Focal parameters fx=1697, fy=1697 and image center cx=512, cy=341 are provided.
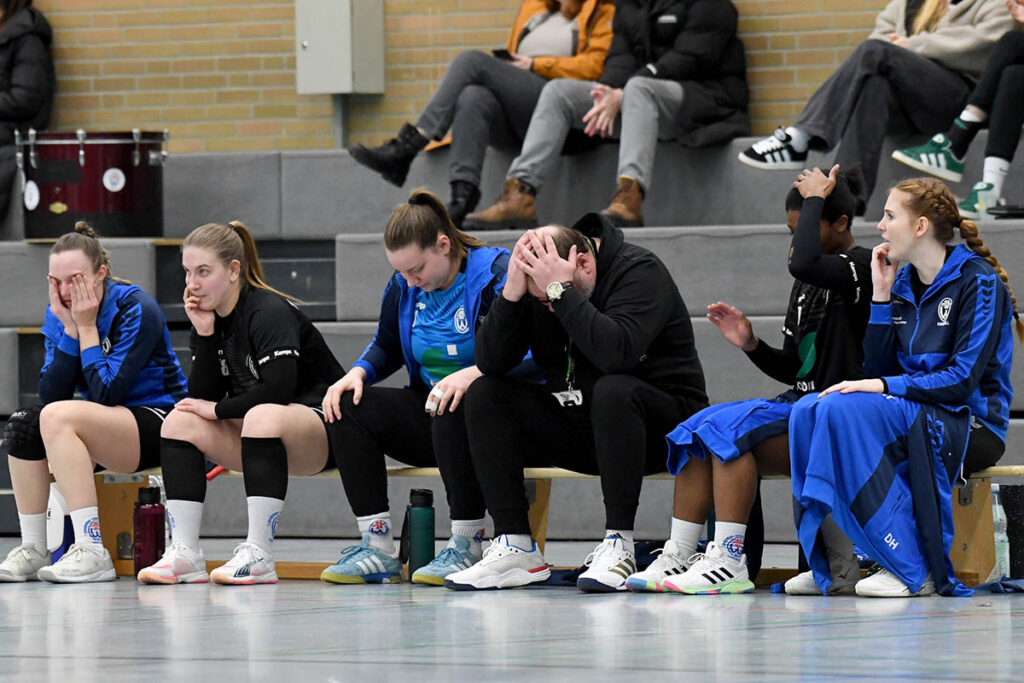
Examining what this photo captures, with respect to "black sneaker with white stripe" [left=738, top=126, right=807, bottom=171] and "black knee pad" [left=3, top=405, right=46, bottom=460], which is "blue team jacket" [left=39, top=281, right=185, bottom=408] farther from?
"black sneaker with white stripe" [left=738, top=126, right=807, bottom=171]

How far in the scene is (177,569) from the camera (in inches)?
178

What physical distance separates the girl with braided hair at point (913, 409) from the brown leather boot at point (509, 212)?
2192mm

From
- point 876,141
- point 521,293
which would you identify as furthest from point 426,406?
point 876,141

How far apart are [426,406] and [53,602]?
104 cm

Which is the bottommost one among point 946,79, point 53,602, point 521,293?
point 53,602

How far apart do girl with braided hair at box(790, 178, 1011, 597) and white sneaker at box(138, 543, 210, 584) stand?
165 cm

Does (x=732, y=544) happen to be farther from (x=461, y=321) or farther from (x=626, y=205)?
(x=626, y=205)

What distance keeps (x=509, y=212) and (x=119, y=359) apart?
181 cm

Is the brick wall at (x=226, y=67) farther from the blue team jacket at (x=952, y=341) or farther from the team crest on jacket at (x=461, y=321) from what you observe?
the blue team jacket at (x=952, y=341)

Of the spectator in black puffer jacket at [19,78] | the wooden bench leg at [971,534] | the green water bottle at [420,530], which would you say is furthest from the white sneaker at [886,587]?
the spectator in black puffer jacket at [19,78]

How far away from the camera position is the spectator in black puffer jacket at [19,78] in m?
7.11

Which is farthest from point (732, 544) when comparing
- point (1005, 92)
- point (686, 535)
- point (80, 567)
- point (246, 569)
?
point (1005, 92)

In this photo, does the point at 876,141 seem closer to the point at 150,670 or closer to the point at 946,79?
the point at 946,79

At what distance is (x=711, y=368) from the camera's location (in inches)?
228
